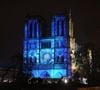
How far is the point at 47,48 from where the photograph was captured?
98.6 metres

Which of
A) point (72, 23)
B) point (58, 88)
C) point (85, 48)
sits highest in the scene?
point (72, 23)

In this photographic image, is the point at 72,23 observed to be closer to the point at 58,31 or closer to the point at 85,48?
the point at 58,31

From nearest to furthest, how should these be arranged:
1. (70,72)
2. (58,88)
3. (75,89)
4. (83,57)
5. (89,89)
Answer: (89,89) < (75,89) < (58,88) < (83,57) < (70,72)

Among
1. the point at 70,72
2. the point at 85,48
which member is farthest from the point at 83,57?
the point at 70,72

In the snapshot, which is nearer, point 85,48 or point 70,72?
point 85,48

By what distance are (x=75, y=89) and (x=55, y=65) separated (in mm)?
76537

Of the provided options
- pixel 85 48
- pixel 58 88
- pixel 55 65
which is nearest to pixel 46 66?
pixel 55 65

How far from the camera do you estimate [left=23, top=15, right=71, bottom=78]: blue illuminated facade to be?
95938 mm

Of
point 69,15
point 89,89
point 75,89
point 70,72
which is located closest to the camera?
point 89,89

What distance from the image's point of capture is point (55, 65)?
9581 cm

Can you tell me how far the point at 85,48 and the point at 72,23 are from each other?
24.2 meters

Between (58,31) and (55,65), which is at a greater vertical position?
(58,31)

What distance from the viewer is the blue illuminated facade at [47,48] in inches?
3777

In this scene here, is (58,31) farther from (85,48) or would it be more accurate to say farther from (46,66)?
(85,48)
